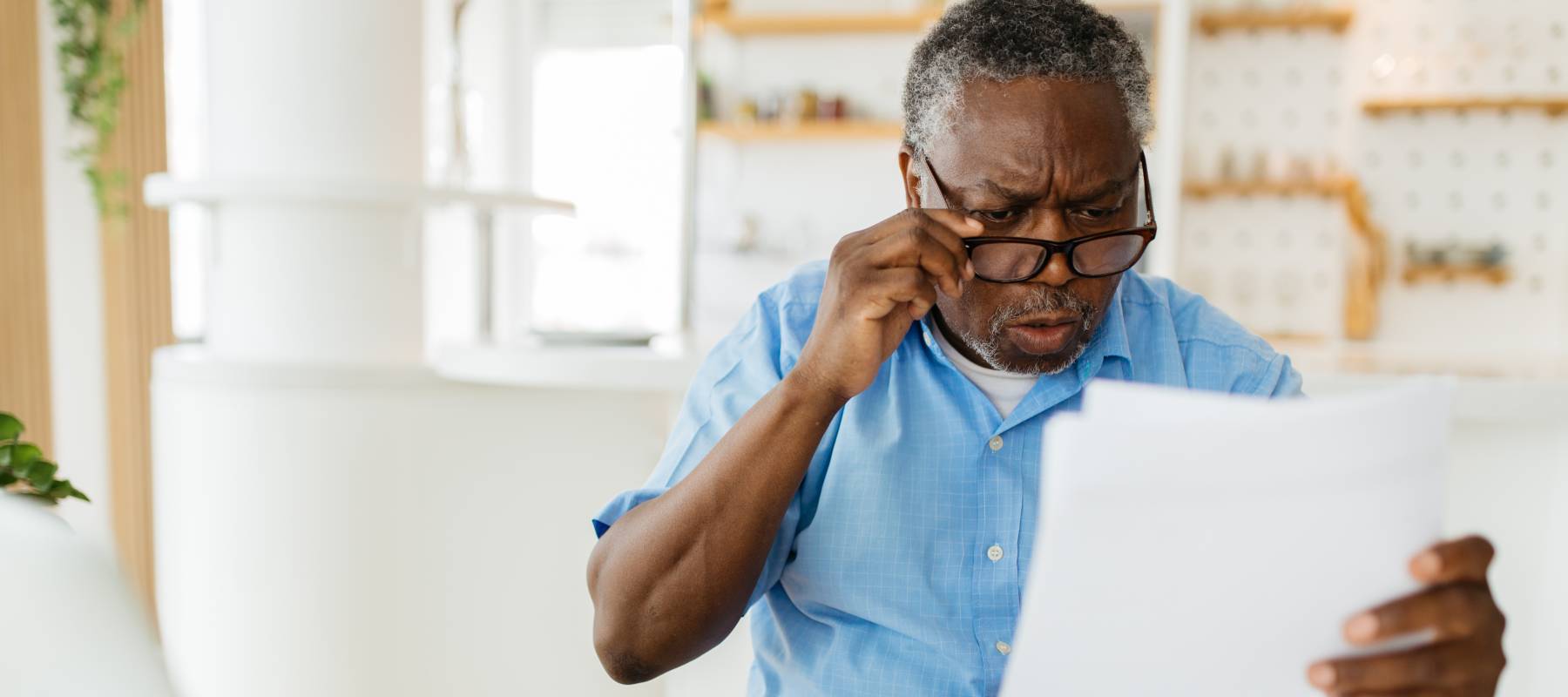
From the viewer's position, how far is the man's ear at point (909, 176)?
117cm

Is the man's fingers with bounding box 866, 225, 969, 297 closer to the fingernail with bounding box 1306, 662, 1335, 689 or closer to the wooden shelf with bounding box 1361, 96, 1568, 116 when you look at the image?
the fingernail with bounding box 1306, 662, 1335, 689

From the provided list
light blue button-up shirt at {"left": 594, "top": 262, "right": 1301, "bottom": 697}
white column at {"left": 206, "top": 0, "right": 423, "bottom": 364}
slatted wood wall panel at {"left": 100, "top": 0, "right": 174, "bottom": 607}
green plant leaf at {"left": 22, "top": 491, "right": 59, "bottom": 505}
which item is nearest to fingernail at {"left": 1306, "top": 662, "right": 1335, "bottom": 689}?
light blue button-up shirt at {"left": 594, "top": 262, "right": 1301, "bottom": 697}

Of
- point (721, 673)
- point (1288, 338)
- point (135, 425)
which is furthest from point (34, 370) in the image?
point (1288, 338)

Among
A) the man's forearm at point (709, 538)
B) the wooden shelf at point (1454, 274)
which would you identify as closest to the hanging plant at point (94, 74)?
the man's forearm at point (709, 538)

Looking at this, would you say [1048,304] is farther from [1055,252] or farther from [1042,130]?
[1042,130]

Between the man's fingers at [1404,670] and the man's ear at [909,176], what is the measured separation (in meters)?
0.60

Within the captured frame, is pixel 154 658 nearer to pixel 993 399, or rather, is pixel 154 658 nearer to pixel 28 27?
pixel 993 399

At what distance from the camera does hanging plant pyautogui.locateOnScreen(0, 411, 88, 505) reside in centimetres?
105

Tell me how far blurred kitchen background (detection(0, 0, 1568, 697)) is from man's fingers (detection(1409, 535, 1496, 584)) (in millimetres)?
95

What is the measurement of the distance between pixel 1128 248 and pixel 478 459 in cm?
126

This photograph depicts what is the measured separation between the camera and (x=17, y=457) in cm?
105

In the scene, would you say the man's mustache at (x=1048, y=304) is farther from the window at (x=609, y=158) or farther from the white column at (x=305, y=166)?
the window at (x=609, y=158)

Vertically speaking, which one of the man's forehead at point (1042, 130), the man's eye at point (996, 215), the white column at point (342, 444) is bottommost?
the white column at point (342, 444)

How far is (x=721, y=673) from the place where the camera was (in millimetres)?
1690
